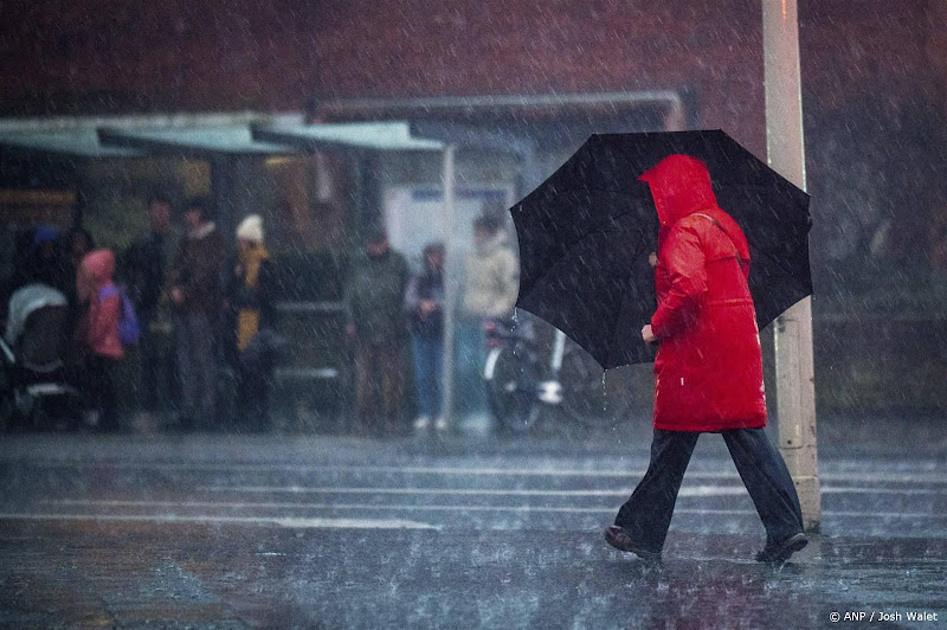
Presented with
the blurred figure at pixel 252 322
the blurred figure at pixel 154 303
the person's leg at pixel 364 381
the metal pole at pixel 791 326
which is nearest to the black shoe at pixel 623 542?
the metal pole at pixel 791 326

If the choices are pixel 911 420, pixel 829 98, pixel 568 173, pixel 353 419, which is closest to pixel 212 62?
pixel 353 419

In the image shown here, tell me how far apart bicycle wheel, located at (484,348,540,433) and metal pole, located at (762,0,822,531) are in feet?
23.8

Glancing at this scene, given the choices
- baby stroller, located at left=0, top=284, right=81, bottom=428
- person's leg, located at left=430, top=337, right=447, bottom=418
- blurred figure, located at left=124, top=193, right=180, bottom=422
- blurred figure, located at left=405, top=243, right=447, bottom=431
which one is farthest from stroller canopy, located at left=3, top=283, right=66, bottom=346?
person's leg, located at left=430, top=337, right=447, bottom=418

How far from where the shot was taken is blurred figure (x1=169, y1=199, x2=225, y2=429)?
16.2 m

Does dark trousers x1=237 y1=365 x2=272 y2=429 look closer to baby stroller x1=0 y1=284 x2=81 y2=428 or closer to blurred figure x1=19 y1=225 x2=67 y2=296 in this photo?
baby stroller x1=0 y1=284 x2=81 y2=428

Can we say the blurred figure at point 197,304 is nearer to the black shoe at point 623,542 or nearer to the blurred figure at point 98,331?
the blurred figure at point 98,331

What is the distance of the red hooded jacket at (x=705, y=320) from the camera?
7.48 meters

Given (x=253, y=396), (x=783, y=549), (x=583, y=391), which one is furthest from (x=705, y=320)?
(x=253, y=396)

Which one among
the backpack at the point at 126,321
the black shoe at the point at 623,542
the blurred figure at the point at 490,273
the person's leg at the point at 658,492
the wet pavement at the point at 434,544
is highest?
the blurred figure at the point at 490,273

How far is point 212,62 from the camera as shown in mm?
19359

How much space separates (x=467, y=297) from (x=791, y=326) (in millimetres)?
7790

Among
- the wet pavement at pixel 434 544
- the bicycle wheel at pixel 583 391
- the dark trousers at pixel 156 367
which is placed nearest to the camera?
the wet pavement at pixel 434 544

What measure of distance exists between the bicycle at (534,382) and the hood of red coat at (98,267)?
12.6 ft

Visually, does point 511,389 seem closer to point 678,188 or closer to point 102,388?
point 102,388
